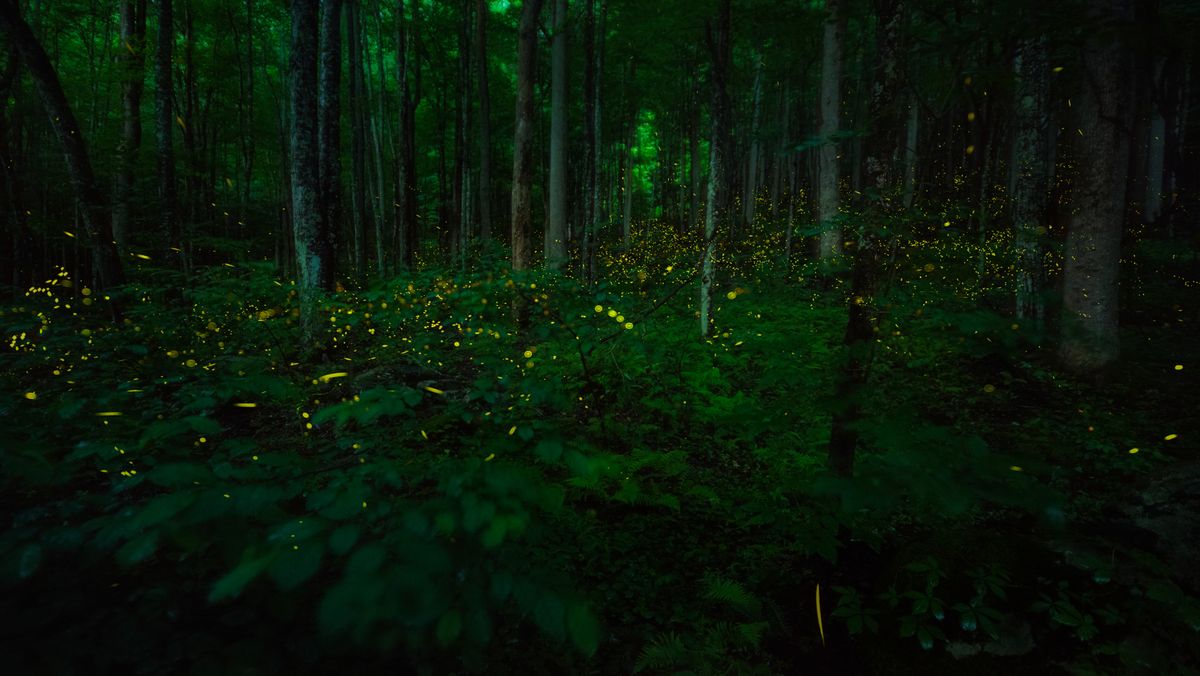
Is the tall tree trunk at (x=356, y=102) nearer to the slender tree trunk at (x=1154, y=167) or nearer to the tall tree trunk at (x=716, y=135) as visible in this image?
the tall tree trunk at (x=716, y=135)

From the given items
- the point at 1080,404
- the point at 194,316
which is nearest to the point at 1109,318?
the point at 1080,404

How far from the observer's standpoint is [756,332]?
8.28m

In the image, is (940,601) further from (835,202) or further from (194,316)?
(835,202)

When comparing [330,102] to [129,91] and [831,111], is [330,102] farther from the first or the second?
[831,111]

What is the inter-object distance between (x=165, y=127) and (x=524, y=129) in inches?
363

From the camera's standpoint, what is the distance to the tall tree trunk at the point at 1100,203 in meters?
6.07

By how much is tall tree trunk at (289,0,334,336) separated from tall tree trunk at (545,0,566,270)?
495 centimetres

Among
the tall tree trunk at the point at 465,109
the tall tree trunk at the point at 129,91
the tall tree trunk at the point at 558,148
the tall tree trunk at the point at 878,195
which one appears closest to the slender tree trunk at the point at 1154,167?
the tall tree trunk at the point at 558,148

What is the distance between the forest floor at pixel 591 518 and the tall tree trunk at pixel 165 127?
262 inches

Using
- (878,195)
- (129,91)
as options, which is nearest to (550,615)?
(878,195)

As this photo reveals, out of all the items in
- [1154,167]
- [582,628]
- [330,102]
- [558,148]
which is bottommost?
[582,628]

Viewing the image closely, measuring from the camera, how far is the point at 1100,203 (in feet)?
20.6

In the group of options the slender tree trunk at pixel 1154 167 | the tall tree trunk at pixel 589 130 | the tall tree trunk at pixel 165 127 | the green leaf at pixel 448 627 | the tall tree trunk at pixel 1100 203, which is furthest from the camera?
the slender tree trunk at pixel 1154 167

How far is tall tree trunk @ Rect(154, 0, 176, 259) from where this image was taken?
11023 millimetres
